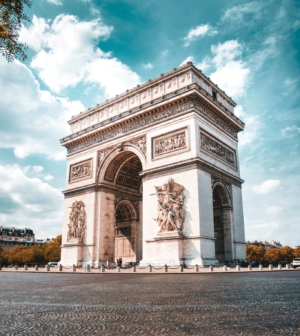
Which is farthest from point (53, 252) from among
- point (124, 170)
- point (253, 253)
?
point (253, 253)

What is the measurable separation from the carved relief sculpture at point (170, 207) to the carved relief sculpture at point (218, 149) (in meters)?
3.60

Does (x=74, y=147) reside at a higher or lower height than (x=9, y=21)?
higher

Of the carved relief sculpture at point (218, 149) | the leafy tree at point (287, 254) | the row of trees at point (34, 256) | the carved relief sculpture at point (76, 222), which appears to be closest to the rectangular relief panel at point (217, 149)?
the carved relief sculpture at point (218, 149)

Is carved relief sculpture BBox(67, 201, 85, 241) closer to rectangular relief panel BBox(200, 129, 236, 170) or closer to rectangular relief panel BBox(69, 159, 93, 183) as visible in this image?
rectangular relief panel BBox(69, 159, 93, 183)

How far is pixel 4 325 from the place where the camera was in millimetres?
3309

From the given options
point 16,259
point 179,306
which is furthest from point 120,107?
point 16,259

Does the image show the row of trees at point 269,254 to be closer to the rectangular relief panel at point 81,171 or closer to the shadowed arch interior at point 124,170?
the shadowed arch interior at point 124,170

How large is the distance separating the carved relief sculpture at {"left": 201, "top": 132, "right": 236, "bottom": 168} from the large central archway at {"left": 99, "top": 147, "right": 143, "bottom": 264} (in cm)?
663

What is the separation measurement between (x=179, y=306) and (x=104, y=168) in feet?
78.2

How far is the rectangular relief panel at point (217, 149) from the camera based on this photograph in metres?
23.2

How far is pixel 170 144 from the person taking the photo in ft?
77.2

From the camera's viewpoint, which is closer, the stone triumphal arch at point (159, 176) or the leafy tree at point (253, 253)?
the stone triumphal arch at point (159, 176)

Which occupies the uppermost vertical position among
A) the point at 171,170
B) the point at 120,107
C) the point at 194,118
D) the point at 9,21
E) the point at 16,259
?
the point at 120,107

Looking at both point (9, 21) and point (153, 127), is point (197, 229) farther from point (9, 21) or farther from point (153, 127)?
point (9, 21)
